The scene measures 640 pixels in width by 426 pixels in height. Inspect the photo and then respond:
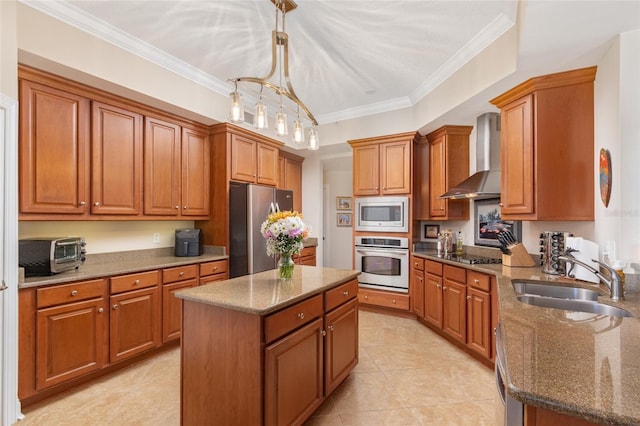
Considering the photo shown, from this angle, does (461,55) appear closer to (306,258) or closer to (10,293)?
(306,258)

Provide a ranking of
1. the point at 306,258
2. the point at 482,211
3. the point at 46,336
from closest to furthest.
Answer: the point at 46,336 < the point at 482,211 < the point at 306,258

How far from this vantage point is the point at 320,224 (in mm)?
5461

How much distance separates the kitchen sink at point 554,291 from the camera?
1.90m

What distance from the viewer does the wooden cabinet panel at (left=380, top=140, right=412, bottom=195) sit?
4133 millimetres

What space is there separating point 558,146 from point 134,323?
3.91 metres

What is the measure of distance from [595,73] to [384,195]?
247 cm

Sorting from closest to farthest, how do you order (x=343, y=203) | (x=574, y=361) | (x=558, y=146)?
(x=574, y=361)
(x=558, y=146)
(x=343, y=203)

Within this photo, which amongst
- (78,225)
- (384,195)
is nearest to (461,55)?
(384,195)

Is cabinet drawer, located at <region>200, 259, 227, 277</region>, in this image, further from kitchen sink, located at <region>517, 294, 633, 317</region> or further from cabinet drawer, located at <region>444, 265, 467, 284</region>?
kitchen sink, located at <region>517, 294, 633, 317</region>

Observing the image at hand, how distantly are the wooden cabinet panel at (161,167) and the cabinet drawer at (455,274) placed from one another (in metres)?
3.09

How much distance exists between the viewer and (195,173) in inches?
144

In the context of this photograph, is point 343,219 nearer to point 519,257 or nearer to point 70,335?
point 519,257

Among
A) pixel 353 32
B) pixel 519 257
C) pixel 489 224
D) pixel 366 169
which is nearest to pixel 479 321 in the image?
pixel 519 257

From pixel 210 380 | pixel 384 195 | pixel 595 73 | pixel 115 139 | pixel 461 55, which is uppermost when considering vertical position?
pixel 461 55
